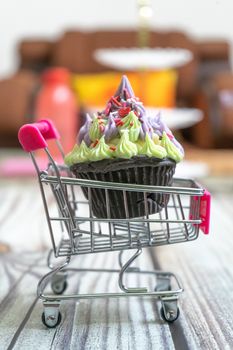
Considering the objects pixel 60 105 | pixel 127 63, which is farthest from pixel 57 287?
pixel 60 105

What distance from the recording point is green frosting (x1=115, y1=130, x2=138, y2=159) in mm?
728

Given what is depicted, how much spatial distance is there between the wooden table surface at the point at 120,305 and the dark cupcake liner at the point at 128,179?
0.49 feet

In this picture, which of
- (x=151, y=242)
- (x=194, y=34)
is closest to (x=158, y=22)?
(x=194, y=34)

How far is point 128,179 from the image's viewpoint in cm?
75

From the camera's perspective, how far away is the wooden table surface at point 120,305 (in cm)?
72

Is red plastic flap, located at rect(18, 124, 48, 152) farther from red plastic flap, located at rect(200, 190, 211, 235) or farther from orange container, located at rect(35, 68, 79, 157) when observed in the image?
orange container, located at rect(35, 68, 79, 157)

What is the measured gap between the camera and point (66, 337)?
29.0 inches

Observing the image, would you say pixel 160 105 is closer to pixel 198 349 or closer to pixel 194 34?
pixel 194 34

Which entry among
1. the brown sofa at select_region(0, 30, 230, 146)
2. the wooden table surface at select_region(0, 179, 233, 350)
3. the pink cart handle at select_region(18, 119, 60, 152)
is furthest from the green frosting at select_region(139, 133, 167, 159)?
the brown sofa at select_region(0, 30, 230, 146)

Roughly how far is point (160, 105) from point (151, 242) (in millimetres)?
1881

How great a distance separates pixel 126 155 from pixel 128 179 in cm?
4

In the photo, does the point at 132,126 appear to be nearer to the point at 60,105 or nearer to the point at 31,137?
the point at 31,137

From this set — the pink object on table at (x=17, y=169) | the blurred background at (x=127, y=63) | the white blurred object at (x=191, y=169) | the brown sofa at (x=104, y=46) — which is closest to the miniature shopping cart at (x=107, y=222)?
the white blurred object at (x=191, y=169)

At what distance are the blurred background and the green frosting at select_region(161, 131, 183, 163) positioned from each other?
4.37 ft
